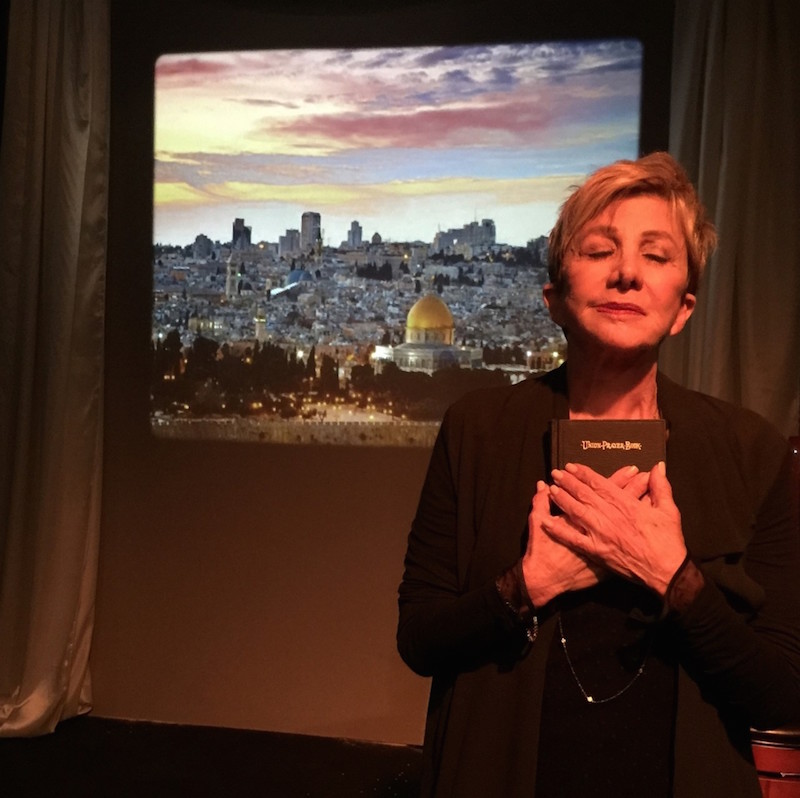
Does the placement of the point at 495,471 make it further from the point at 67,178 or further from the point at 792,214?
the point at 67,178

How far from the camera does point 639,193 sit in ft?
3.46

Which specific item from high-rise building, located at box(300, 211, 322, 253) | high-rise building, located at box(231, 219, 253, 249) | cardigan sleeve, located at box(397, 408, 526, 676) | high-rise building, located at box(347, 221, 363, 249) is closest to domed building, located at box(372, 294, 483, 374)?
high-rise building, located at box(347, 221, 363, 249)

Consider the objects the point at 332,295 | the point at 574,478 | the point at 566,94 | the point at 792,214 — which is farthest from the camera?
the point at 332,295

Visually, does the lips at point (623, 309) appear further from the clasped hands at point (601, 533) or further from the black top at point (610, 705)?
the black top at point (610, 705)

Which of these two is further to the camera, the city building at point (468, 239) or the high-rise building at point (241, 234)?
the high-rise building at point (241, 234)

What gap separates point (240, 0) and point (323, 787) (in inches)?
95.5

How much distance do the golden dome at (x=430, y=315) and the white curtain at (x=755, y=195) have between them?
0.80m

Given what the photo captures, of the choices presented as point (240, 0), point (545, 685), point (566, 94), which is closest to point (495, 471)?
point (545, 685)

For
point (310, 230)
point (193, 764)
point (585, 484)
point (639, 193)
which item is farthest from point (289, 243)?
point (585, 484)

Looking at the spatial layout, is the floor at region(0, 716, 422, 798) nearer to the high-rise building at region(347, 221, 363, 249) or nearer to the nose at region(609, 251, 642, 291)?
the high-rise building at region(347, 221, 363, 249)

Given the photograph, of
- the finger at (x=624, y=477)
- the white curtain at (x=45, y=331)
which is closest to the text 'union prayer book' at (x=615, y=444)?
the finger at (x=624, y=477)

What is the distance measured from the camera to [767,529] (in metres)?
1.04

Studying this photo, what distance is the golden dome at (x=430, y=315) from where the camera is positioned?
2.73 metres

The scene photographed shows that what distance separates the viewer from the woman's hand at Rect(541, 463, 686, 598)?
95 centimetres
